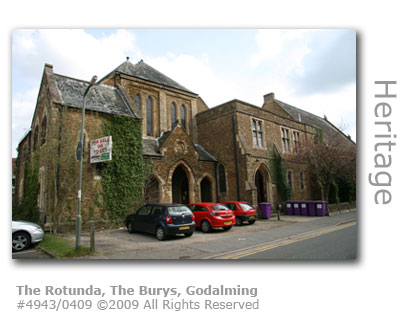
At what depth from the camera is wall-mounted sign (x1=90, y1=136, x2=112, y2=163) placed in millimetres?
13036

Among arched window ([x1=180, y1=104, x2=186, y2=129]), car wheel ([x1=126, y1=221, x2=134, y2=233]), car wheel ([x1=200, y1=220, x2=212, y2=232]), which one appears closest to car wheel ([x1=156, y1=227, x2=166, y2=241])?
car wheel ([x1=126, y1=221, x2=134, y2=233])

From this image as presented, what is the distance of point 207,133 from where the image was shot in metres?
22.9

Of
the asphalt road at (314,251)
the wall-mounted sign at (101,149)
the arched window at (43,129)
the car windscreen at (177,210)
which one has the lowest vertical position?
A: the asphalt road at (314,251)

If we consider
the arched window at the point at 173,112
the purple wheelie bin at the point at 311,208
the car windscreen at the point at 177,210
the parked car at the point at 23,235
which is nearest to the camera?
the parked car at the point at 23,235

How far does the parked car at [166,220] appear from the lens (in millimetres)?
11008

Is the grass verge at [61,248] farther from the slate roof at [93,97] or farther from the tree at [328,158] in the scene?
the tree at [328,158]

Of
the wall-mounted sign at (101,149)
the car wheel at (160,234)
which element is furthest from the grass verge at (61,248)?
the wall-mounted sign at (101,149)

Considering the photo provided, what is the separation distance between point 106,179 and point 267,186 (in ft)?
43.1

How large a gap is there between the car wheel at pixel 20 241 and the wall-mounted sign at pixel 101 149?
455 centimetres

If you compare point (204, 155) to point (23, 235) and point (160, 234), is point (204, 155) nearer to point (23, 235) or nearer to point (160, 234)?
point (160, 234)

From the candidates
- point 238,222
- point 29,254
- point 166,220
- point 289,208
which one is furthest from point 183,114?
point 29,254

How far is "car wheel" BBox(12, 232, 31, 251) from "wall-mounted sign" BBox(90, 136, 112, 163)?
4554 millimetres

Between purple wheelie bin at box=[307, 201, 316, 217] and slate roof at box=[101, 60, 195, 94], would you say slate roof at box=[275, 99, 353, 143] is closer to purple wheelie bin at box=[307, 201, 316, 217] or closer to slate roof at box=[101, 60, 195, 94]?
purple wheelie bin at box=[307, 201, 316, 217]
